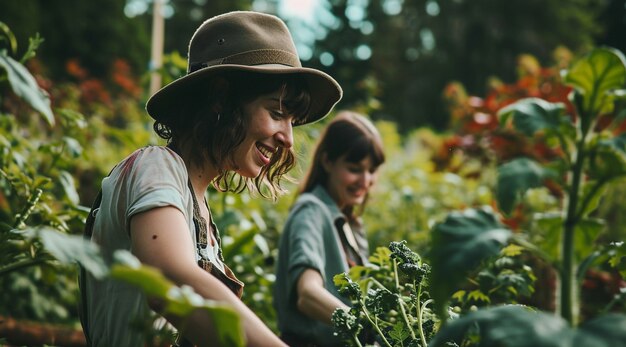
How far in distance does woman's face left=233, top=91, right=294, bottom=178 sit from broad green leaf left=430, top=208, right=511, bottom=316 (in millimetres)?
819

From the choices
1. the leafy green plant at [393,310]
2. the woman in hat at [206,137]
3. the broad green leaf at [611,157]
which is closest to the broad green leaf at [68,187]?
the woman in hat at [206,137]

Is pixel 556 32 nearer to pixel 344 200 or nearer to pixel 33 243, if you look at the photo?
pixel 344 200

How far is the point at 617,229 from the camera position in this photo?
4.47m

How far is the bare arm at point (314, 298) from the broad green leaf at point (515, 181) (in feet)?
4.34

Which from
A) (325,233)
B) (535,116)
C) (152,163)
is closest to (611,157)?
(535,116)

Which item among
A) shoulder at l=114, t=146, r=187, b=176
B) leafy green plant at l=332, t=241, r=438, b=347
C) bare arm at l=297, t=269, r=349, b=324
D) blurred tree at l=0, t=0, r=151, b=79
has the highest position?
blurred tree at l=0, t=0, r=151, b=79

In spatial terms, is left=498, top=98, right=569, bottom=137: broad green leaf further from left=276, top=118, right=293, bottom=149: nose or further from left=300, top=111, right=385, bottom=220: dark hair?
left=300, top=111, right=385, bottom=220: dark hair

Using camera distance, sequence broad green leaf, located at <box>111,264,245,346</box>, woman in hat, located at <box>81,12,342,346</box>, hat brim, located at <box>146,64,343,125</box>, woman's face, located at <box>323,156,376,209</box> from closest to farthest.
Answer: broad green leaf, located at <box>111,264,245,346</box> → woman in hat, located at <box>81,12,342,346</box> → hat brim, located at <box>146,64,343,125</box> → woman's face, located at <box>323,156,376,209</box>

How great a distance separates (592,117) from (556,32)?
2076 cm

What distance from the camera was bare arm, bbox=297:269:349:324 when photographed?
2.23 metres

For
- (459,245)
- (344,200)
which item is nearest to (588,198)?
(459,245)

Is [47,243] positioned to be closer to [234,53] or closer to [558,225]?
[558,225]

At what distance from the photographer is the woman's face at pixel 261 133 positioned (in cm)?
162

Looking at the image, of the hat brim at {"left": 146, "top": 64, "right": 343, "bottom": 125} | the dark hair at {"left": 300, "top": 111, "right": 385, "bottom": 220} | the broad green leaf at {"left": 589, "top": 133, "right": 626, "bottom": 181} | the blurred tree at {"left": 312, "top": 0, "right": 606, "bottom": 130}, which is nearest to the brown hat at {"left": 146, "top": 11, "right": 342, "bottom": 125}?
the hat brim at {"left": 146, "top": 64, "right": 343, "bottom": 125}
